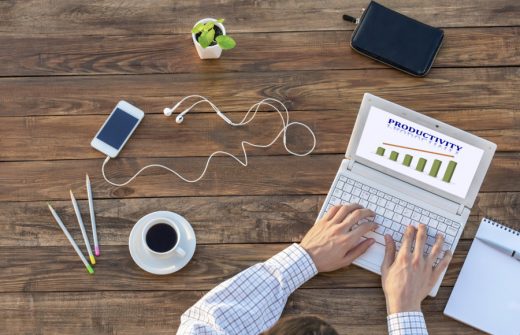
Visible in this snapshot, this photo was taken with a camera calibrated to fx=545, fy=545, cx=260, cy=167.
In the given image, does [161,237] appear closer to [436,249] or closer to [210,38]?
[210,38]

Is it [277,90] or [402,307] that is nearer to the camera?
[402,307]

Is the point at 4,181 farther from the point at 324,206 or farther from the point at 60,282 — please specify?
the point at 324,206

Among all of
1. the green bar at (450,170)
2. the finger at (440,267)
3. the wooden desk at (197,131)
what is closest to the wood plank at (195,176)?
the wooden desk at (197,131)

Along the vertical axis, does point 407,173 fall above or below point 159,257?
above

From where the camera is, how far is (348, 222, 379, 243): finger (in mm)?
1278

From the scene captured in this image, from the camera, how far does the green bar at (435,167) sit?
1308mm

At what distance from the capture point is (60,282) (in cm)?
131

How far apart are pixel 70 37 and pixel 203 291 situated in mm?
763

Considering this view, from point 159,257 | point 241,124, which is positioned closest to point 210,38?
point 241,124

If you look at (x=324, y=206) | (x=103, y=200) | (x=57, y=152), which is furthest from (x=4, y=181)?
(x=324, y=206)

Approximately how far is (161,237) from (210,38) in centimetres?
50

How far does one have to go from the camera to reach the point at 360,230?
1287 mm

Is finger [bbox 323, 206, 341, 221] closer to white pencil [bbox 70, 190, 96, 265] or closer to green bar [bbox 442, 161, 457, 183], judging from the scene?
green bar [bbox 442, 161, 457, 183]

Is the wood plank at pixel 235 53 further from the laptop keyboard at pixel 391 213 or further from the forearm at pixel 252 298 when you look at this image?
the forearm at pixel 252 298
